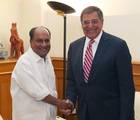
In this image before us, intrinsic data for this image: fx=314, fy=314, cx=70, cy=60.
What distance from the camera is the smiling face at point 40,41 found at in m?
2.31

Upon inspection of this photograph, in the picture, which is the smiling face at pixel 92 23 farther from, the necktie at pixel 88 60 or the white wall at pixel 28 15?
the white wall at pixel 28 15

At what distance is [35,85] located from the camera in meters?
2.26

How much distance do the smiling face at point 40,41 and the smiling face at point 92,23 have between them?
1.11ft

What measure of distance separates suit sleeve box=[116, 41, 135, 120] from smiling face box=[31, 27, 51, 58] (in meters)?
0.57

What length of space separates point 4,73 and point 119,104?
195cm

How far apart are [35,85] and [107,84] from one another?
0.52 meters

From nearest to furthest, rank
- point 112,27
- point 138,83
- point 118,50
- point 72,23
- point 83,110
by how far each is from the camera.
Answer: point 118,50
point 83,110
point 138,83
point 112,27
point 72,23

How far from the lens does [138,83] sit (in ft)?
11.2

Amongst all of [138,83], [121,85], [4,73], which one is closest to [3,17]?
[4,73]

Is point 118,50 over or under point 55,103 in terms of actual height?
over

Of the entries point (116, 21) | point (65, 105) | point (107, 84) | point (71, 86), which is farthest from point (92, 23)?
point (116, 21)

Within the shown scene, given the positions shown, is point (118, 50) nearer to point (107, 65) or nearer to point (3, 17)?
point (107, 65)

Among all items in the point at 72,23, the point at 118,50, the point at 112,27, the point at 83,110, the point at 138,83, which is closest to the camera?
the point at 118,50

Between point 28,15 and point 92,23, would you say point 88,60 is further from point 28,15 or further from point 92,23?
point 28,15
